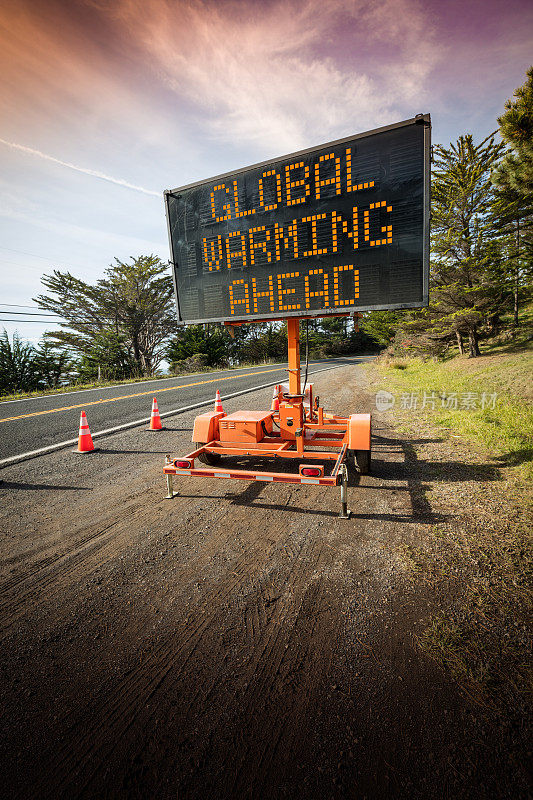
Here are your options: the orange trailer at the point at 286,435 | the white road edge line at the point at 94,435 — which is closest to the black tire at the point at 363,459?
the orange trailer at the point at 286,435

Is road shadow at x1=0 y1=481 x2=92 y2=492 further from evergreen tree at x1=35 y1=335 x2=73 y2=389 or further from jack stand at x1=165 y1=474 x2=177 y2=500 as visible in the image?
evergreen tree at x1=35 y1=335 x2=73 y2=389

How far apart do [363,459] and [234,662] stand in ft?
11.4

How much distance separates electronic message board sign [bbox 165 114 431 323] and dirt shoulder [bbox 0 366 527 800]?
282cm

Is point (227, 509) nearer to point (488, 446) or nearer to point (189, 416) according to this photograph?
point (488, 446)

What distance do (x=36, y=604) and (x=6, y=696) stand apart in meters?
0.80

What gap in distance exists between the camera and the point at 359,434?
4.99 meters

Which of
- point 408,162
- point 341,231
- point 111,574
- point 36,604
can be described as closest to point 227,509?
point 111,574

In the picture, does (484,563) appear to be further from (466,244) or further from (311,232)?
(466,244)

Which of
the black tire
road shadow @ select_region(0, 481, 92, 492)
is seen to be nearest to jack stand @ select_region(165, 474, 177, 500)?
road shadow @ select_region(0, 481, 92, 492)

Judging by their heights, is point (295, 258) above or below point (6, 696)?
above

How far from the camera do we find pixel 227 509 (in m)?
4.28

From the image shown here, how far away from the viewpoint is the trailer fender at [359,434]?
495cm

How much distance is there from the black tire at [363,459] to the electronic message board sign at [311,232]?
2.16 m

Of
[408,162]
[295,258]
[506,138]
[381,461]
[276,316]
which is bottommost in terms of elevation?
[381,461]
